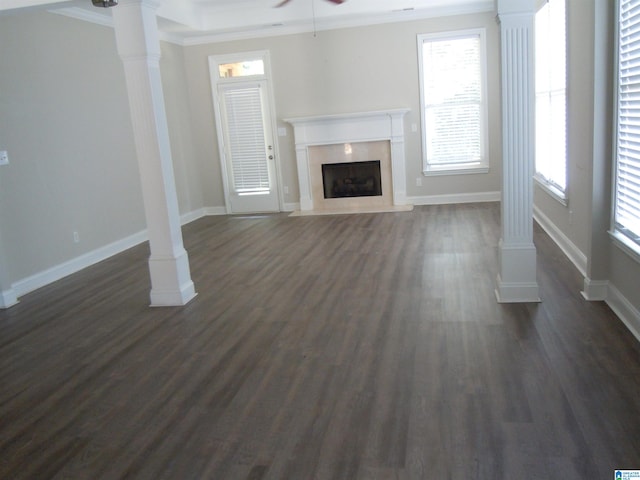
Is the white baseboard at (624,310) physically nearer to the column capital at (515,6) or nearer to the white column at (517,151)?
the white column at (517,151)

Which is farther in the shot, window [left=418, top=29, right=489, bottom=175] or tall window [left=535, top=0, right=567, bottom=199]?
window [left=418, top=29, right=489, bottom=175]

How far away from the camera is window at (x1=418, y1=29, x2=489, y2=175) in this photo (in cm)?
816

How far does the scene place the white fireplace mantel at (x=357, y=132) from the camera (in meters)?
8.46

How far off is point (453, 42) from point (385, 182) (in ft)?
7.57

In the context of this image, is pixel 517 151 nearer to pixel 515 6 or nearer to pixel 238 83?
pixel 515 6

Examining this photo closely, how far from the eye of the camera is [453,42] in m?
8.16

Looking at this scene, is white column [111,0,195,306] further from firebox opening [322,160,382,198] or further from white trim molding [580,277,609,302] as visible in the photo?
firebox opening [322,160,382,198]

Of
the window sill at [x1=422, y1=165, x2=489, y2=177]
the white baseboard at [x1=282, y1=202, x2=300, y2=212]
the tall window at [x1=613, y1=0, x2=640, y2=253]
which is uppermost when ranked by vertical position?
the tall window at [x1=613, y1=0, x2=640, y2=253]

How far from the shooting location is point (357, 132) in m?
8.59

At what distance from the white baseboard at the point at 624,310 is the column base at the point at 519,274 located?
49cm

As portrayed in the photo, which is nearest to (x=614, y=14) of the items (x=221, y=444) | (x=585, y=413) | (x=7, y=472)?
(x=585, y=413)

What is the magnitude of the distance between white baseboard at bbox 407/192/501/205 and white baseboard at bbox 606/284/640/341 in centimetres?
470

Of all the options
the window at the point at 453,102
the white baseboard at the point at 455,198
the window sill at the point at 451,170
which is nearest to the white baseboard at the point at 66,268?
the white baseboard at the point at 455,198

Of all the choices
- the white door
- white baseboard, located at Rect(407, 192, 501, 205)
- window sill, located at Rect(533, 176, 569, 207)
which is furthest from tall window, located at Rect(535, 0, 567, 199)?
the white door
